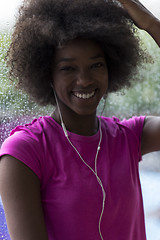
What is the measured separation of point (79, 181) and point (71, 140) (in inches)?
5.3

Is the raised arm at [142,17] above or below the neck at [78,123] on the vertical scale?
above

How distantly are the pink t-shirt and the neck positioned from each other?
0.03m

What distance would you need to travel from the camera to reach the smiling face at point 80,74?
0.95 metres

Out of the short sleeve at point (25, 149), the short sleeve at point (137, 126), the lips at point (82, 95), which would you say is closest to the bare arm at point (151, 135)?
the short sleeve at point (137, 126)

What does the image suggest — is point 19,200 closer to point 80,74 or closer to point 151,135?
point 80,74

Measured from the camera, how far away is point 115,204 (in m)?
0.98

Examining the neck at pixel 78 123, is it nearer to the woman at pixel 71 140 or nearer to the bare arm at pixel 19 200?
the woman at pixel 71 140

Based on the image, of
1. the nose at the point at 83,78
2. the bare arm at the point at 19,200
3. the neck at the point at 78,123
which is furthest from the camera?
the neck at the point at 78,123

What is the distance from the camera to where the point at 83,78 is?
3.10 feet

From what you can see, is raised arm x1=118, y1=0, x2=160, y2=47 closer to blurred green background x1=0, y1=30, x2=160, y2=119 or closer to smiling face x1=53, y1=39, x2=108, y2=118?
smiling face x1=53, y1=39, x2=108, y2=118

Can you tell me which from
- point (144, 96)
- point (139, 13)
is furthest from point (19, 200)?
point (144, 96)

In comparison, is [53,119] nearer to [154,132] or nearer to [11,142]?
[11,142]

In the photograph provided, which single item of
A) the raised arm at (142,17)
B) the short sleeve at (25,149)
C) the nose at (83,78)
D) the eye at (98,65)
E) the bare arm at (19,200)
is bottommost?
the bare arm at (19,200)

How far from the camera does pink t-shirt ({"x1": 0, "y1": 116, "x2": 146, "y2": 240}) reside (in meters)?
0.92
